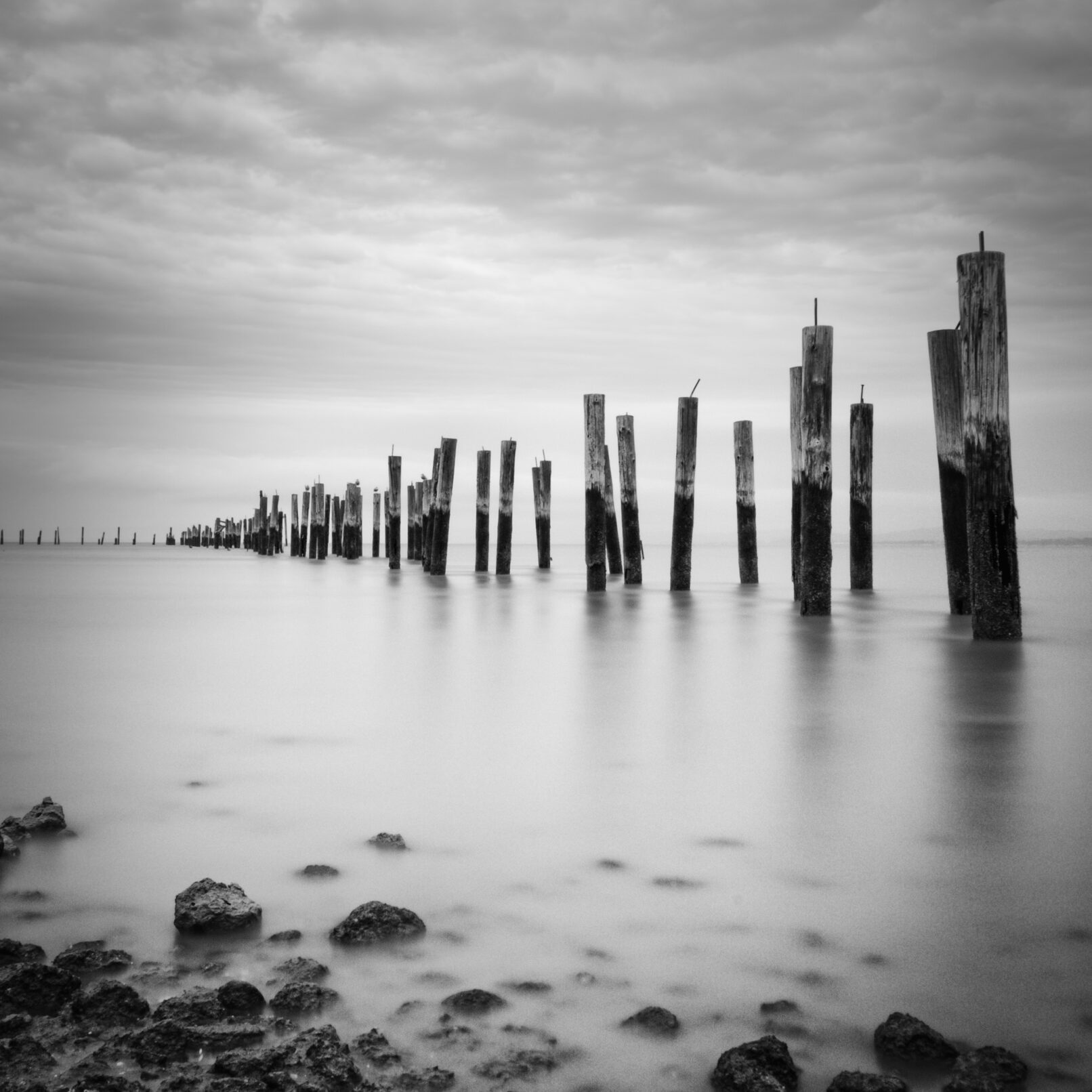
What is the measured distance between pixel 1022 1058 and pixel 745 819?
1.44 meters

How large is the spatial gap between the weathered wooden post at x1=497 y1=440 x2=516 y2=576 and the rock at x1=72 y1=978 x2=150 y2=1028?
17.0m

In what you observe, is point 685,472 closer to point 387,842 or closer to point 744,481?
point 744,481

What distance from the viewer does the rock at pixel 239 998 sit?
1.80 metres

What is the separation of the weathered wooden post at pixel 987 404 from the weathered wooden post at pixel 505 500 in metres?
12.2

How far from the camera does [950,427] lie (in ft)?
29.5

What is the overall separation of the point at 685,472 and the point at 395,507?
10.5 meters

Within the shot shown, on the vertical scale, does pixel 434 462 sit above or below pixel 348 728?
above

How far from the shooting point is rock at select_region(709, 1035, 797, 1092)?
1537mm

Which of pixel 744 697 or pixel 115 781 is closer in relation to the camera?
pixel 115 781

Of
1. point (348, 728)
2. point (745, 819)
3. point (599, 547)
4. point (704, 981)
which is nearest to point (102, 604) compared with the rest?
point (599, 547)

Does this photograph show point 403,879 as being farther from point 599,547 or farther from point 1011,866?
point 599,547

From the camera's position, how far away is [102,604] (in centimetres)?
1294

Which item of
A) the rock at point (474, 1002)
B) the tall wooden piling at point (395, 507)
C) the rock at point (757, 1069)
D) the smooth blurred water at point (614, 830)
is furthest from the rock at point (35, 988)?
the tall wooden piling at point (395, 507)

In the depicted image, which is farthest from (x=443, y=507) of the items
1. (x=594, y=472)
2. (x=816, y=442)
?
(x=816, y=442)
